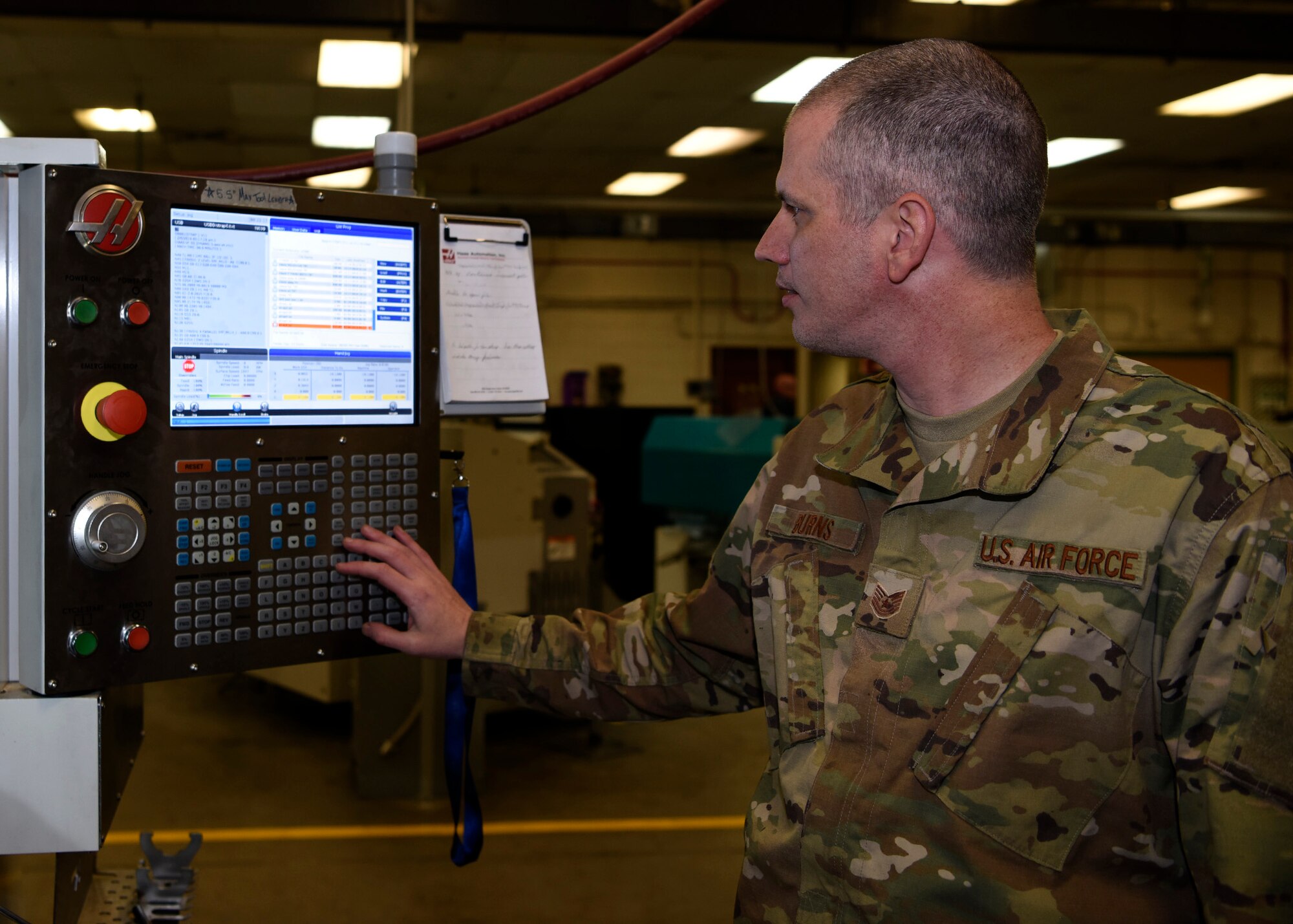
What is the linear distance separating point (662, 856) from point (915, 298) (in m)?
2.01

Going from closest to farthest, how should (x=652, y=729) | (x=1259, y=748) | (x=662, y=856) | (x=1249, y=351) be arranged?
(x=1259, y=748)
(x=662, y=856)
(x=652, y=729)
(x=1249, y=351)

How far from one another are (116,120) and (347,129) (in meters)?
1.16

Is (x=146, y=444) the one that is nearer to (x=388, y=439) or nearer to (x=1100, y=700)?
(x=388, y=439)

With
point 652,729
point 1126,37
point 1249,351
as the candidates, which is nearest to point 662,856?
point 652,729

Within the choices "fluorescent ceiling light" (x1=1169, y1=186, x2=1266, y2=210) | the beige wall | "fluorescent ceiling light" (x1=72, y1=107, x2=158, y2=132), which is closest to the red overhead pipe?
"fluorescent ceiling light" (x1=72, y1=107, x2=158, y2=132)

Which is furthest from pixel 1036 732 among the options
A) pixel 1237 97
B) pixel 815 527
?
pixel 1237 97

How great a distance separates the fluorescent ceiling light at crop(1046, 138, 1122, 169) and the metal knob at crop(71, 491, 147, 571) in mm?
5850

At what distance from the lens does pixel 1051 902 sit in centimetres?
79

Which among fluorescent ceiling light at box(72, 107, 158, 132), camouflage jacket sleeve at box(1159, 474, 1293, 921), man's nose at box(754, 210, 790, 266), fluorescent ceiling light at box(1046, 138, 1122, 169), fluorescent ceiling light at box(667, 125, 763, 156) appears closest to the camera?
camouflage jacket sleeve at box(1159, 474, 1293, 921)

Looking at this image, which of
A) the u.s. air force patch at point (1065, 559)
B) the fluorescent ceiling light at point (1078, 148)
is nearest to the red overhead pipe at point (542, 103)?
the u.s. air force patch at point (1065, 559)

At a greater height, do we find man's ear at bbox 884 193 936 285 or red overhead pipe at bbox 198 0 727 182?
red overhead pipe at bbox 198 0 727 182

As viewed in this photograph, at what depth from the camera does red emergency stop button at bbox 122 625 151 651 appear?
0.80 metres

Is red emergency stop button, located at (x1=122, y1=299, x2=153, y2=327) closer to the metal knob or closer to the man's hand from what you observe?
the metal knob

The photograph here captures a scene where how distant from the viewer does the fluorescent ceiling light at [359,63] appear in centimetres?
424
